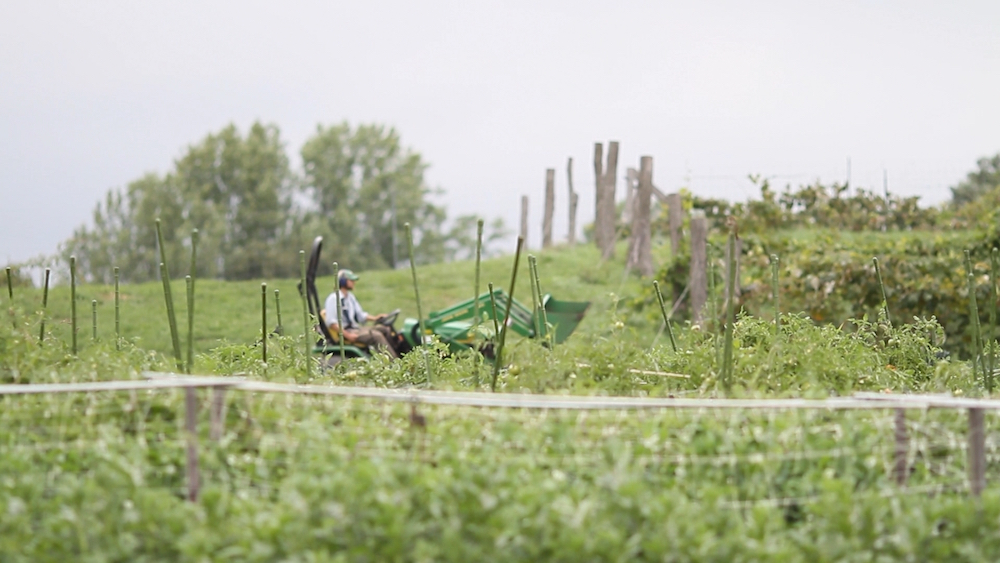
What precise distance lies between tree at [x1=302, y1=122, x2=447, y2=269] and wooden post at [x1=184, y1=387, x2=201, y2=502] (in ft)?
97.9

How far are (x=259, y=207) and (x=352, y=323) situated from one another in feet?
82.2

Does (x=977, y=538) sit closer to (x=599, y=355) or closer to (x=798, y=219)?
(x=599, y=355)

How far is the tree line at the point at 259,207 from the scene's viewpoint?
103 ft

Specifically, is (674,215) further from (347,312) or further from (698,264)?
(347,312)

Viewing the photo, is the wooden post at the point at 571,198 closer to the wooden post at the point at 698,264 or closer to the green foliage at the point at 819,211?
the green foliage at the point at 819,211

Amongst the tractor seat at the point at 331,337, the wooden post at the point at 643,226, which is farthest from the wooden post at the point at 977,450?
the wooden post at the point at 643,226

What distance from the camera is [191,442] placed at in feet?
9.37

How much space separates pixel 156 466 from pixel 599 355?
1.72m

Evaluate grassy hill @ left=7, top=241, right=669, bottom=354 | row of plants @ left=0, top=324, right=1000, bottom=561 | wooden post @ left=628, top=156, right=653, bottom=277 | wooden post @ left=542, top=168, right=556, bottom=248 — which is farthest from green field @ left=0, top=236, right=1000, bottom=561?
wooden post @ left=542, top=168, right=556, bottom=248

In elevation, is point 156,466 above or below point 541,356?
below

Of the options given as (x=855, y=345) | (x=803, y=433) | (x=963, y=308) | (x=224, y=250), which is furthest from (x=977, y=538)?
(x=224, y=250)

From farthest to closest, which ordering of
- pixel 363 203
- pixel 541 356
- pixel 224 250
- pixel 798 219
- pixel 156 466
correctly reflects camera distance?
pixel 363 203
pixel 224 250
pixel 798 219
pixel 541 356
pixel 156 466

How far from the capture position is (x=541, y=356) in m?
3.82

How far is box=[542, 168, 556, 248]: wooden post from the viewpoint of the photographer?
1838 cm
